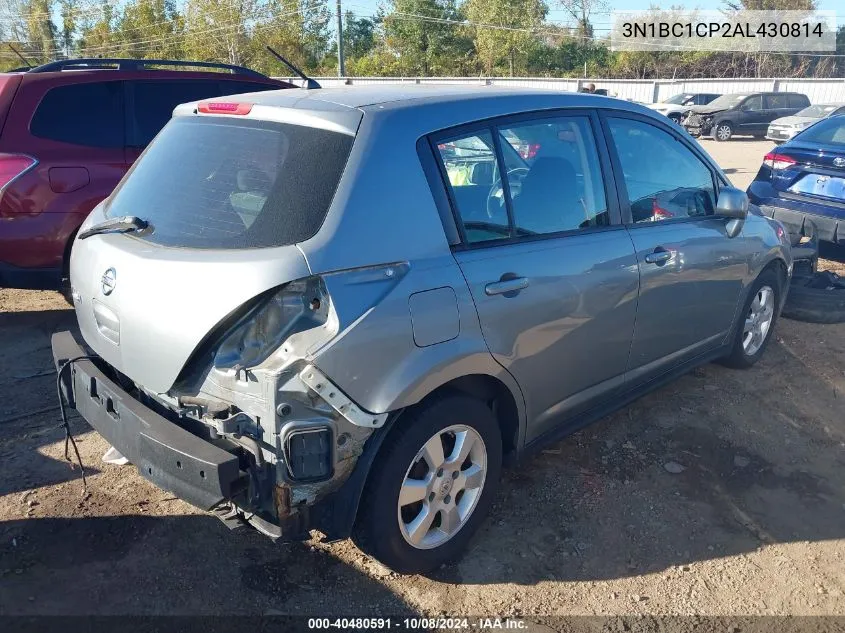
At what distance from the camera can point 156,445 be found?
2393mm

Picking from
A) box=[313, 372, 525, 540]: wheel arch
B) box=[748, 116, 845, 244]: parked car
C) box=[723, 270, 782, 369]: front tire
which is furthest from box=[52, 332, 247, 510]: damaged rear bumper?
box=[748, 116, 845, 244]: parked car

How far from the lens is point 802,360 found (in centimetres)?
516

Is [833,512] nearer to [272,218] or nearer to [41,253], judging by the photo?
[272,218]

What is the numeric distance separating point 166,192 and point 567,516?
7.52ft

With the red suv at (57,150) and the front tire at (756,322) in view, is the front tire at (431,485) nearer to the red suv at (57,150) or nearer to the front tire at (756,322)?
the front tire at (756,322)

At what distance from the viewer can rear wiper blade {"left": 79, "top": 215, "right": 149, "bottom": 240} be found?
274 cm

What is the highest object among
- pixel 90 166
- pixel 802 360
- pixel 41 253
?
pixel 90 166

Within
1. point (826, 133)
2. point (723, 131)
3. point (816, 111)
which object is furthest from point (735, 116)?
point (826, 133)

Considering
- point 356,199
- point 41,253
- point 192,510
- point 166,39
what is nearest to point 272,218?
point 356,199

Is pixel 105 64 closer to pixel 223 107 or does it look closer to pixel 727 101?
pixel 223 107

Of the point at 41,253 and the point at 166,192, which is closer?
the point at 166,192

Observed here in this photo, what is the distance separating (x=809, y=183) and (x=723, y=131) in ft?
60.7

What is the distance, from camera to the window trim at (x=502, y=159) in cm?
272

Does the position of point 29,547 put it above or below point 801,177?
below
